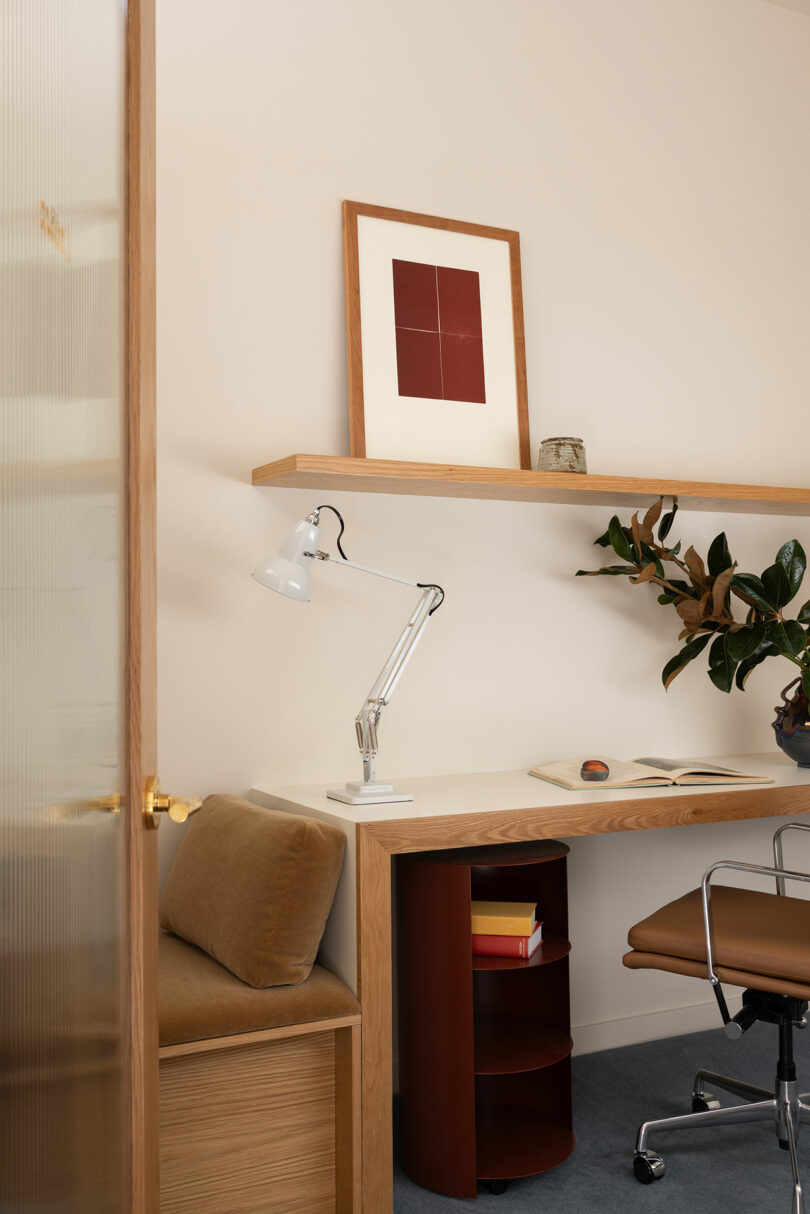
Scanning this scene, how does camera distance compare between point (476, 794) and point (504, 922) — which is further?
point (476, 794)

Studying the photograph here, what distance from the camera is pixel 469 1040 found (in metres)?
2.02

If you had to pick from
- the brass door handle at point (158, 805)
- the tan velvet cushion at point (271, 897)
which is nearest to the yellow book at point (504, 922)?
the tan velvet cushion at point (271, 897)

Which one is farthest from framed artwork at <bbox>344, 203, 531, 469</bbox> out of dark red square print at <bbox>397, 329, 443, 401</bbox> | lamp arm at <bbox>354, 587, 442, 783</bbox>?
lamp arm at <bbox>354, 587, 442, 783</bbox>

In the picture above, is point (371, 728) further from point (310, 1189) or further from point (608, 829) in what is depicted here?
point (310, 1189)

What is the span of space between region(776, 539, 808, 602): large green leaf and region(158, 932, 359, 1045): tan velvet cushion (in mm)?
1609

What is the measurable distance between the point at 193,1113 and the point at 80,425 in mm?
1414

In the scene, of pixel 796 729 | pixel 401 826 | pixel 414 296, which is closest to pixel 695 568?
pixel 796 729

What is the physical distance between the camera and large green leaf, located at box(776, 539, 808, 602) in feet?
8.87

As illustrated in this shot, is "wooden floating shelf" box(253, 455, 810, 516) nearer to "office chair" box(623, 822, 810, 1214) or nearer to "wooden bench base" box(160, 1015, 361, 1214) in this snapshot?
"office chair" box(623, 822, 810, 1214)

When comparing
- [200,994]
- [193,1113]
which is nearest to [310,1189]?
[193,1113]

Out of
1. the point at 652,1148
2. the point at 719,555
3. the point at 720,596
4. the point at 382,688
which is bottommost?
the point at 652,1148

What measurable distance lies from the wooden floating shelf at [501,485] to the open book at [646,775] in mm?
712

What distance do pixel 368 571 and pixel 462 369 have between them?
79cm

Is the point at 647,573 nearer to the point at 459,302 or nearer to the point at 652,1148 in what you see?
the point at 459,302
